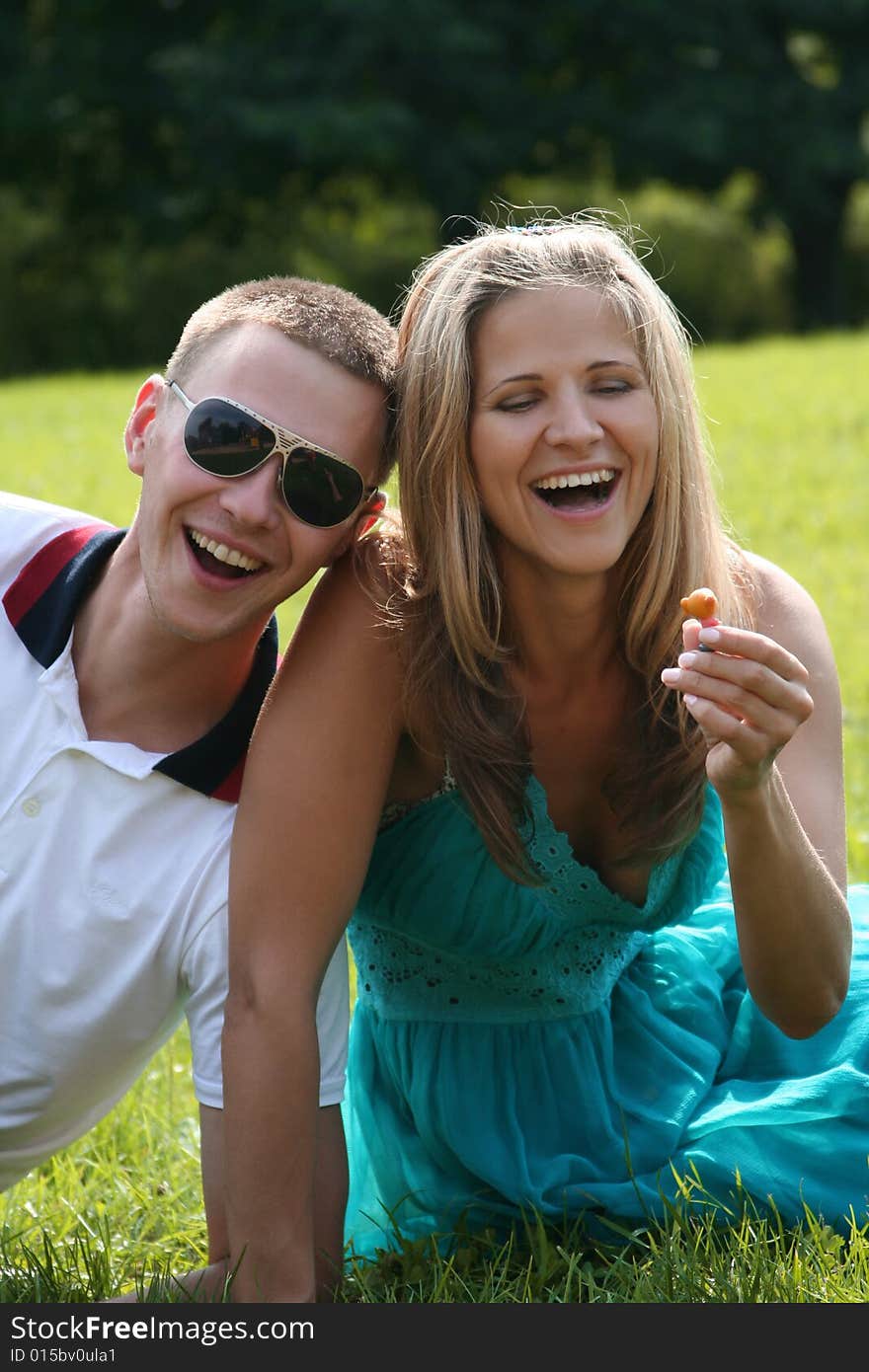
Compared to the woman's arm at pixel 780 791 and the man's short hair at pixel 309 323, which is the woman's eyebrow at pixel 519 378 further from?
the woman's arm at pixel 780 791

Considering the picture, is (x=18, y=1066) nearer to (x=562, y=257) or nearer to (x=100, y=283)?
(x=562, y=257)

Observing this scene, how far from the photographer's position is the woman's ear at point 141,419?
3.05 meters

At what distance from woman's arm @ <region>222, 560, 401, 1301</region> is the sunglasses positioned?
0.75 ft

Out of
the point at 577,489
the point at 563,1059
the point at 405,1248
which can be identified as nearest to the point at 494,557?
the point at 577,489

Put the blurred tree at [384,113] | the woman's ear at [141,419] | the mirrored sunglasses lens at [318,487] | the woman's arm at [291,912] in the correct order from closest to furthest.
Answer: the woman's arm at [291,912] < the mirrored sunglasses lens at [318,487] < the woman's ear at [141,419] < the blurred tree at [384,113]

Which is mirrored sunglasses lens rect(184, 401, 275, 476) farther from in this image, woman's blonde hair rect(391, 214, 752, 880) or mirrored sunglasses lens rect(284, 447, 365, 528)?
woman's blonde hair rect(391, 214, 752, 880)

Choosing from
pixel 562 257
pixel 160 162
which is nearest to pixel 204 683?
pixel 562 257

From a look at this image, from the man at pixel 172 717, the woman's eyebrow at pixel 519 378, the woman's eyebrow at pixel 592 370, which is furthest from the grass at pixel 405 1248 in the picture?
the woman's eyebrow at pixel 519 378

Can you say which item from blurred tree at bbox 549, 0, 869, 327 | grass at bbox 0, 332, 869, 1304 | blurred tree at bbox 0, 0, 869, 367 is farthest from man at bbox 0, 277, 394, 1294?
blurred tree at bbox 549, 0, 869, 327

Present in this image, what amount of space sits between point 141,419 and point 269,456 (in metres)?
0.38

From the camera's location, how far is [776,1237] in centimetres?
299

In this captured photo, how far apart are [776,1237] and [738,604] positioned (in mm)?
1141

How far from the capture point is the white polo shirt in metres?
2.79

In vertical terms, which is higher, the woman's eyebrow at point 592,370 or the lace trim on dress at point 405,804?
the woman's eyebrow at point 592,370
